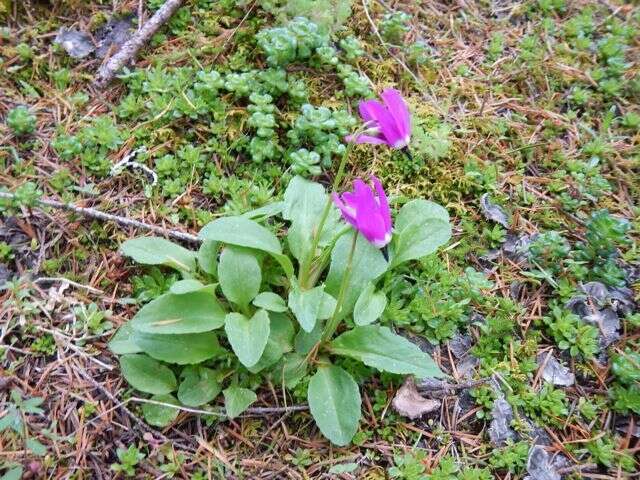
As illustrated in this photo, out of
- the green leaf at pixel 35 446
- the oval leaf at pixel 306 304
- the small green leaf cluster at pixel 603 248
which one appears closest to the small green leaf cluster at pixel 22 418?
the green leaf at pixel 35 446

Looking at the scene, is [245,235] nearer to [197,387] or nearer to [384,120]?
[197,387]

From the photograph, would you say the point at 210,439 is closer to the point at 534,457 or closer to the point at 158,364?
the point at 158,364

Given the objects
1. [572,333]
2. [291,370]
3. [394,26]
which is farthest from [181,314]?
[394,26]

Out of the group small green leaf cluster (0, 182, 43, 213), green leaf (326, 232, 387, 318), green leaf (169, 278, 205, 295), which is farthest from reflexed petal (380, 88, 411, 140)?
small green leaf cluster (0, 182, 43, 213)

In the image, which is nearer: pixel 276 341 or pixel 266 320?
pixel 266 320

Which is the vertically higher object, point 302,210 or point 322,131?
point 322,131

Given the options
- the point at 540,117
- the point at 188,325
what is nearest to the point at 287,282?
the point at 188,325

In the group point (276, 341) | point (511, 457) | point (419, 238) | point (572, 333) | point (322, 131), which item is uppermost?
point (322, 131)
